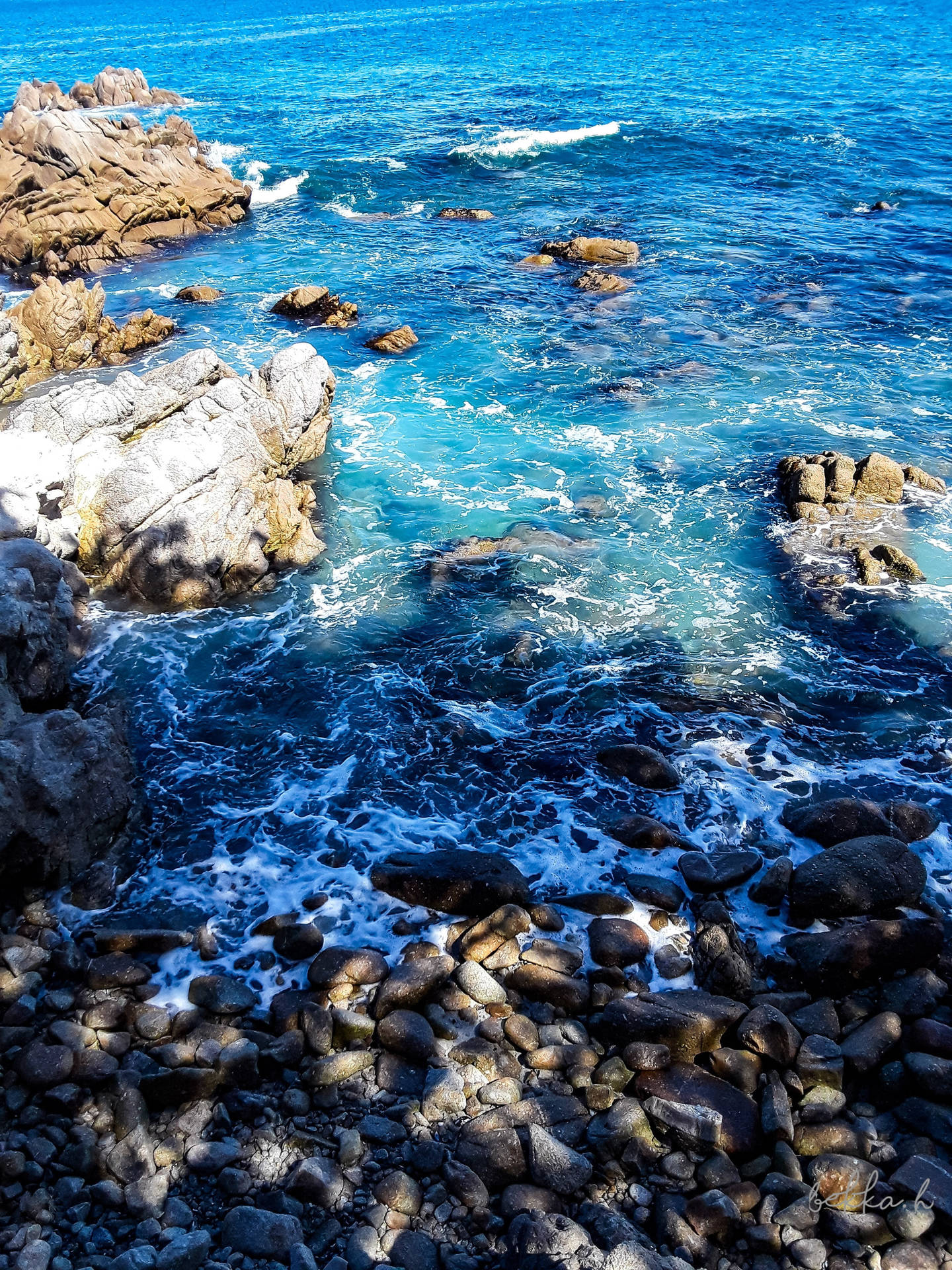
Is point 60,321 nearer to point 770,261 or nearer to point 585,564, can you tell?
point 585,564

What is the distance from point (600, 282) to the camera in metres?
28.8

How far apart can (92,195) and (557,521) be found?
86.4 feet

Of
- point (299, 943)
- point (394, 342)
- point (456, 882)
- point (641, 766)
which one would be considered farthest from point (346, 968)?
point (394, 342)

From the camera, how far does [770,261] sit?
30250mm

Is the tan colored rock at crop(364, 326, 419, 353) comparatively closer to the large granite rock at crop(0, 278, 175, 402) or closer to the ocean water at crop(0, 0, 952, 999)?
the ocean water at crop(0, 0, 952, 999)

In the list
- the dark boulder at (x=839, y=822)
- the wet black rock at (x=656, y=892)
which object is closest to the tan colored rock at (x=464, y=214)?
the dark boulder at (x=839, y=822)

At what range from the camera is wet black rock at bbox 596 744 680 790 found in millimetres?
11812

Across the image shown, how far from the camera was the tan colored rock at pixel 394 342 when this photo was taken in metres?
25.6

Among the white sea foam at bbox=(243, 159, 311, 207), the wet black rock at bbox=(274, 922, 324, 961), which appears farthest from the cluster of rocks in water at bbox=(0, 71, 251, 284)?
the wet black rock at bbox=(274, 922, 324, 961)

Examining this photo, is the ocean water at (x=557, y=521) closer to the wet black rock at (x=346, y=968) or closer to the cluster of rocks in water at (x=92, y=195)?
the wet black rock at (x=346, y=968)

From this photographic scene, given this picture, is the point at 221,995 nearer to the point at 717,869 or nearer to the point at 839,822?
the point at 717,869

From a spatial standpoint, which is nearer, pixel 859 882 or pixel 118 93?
pixel 859 882

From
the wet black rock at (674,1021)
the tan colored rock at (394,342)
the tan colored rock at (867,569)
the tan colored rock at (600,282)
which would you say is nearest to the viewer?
the wet black rock at (674,1021)

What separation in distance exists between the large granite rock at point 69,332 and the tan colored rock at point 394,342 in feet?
20.7
